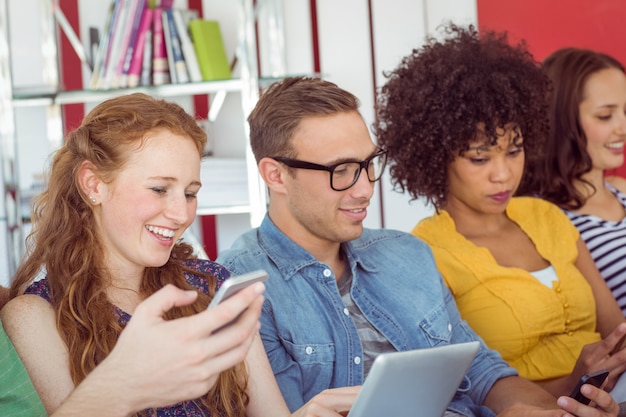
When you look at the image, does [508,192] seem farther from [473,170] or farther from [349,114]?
[349,114]

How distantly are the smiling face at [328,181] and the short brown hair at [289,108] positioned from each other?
0.06 feet

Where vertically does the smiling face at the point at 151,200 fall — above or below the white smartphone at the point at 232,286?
above

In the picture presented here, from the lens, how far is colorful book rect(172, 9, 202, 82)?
3.36 m

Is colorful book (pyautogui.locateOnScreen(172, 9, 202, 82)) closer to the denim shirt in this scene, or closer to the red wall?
the red wall

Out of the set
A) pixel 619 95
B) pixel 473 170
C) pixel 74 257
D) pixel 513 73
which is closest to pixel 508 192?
pixel 473 170

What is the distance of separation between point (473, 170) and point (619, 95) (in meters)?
0.79

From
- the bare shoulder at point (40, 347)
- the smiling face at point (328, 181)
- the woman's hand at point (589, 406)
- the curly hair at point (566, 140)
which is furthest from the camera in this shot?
the curly hair at point (566, 140)

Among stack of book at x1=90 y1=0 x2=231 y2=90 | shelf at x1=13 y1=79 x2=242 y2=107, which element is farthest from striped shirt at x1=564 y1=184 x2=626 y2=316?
stack of book at x1=90 y1=0 x2=231 y2=90

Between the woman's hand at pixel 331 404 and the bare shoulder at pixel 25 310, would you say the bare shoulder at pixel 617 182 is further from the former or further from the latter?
the bare shoulder at pixel 25 310

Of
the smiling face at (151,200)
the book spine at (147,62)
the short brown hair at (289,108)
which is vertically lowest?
the smiling face at (151,200)

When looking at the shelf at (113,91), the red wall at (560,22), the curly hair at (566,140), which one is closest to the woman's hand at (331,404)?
the curly hair at (566,140)

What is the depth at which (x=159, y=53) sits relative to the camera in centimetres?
338

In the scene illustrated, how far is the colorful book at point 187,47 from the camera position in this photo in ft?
11.0

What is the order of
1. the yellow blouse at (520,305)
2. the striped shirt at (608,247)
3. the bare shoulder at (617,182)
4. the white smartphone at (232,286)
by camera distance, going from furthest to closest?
the bare shoulder at (617,182), the striped shirt at (608,247), the yellow blouse at (520,305), the white smartphone at (232,286)
